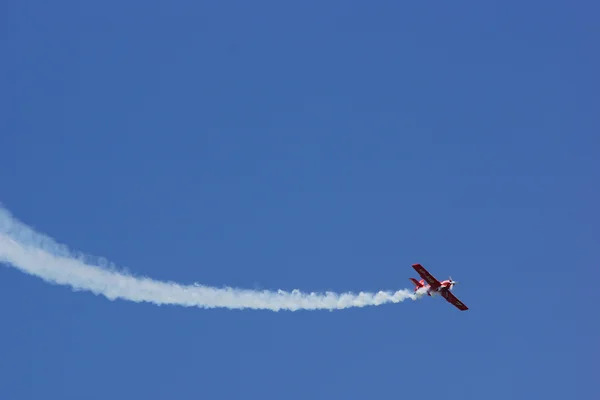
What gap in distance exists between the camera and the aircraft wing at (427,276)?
90312mm

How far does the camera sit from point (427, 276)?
91375 millimetres

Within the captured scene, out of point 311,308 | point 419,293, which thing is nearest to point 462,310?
point 419,293

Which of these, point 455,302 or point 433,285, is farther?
point 455,302

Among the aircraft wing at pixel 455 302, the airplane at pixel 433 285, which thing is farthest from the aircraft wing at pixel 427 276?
the aircraft wing at pixel 455 302

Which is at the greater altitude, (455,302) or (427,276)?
(455,302)

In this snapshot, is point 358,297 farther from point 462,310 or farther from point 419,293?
point 462,310

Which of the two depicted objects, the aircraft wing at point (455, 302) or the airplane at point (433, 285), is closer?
the airplane at point (433, 285)

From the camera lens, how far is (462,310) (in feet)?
322

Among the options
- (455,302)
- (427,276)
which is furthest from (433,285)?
(455,302)

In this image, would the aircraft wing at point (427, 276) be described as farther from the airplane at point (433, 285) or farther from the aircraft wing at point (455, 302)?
the aircraft wing at point (455, 302)

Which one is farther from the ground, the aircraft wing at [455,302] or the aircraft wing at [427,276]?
the aircraft wing at [455,302]

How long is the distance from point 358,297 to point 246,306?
11.9m

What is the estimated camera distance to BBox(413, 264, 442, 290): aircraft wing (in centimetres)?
9031

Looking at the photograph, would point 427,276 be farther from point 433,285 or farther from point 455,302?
point 455,302
